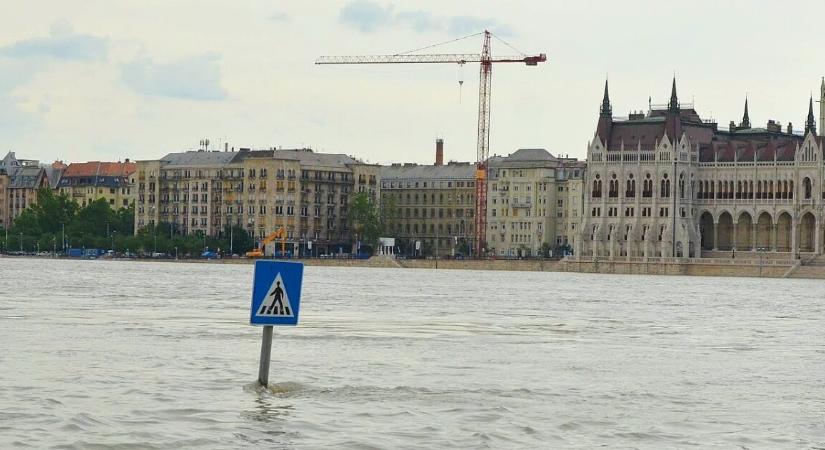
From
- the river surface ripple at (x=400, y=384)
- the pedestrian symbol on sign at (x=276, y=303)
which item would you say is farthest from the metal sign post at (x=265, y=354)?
the pedestrian symbol on sign at (x=276, y=303)

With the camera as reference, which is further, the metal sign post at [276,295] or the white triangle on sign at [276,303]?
the white triangle on sign at [276,303]

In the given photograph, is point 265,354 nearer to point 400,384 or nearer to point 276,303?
point 276,303

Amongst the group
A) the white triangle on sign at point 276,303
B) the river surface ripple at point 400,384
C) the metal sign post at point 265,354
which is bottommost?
the river surface ripple at point 400,384

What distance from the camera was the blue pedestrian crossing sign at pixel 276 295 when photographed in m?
27.9

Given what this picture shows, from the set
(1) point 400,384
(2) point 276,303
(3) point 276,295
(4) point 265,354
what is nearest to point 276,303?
(2) point 276,303

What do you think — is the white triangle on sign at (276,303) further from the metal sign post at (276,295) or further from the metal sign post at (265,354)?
the metal sign post at (265,354)

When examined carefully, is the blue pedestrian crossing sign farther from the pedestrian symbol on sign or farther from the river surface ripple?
the river surface ripple

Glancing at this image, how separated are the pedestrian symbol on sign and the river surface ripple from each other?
1.58 meters

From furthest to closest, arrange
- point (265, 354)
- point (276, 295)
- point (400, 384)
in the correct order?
point (400, 384), point (265, 354), point (276, 295)

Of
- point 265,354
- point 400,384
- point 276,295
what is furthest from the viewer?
point 400,384

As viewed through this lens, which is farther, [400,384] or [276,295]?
[400,384]

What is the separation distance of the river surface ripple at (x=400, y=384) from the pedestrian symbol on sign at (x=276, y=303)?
1.58 meters

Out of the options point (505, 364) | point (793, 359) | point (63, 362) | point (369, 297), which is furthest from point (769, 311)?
point (63, 362)

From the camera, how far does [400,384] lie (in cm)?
3412
